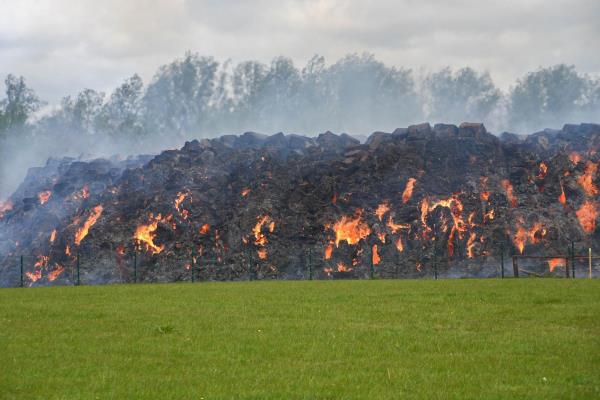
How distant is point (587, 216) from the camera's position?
5644 centimetres

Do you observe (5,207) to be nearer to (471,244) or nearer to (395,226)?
(395,226)

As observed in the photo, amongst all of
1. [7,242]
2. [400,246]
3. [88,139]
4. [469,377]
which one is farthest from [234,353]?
[88,139]

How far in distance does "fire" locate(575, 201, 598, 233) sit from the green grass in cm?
3026

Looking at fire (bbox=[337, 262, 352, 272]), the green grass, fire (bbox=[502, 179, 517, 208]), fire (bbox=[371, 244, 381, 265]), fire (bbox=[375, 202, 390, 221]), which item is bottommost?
fire (bbox=[337, 262, 352, 272])

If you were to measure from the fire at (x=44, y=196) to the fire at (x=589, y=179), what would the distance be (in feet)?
144

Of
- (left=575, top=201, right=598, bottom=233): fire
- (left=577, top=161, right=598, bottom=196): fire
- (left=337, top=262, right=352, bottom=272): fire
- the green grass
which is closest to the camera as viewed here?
the green grass

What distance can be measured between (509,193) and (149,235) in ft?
86.0

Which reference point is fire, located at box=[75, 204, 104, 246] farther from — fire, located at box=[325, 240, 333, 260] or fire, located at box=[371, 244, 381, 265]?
fire, located at box=[371, 244, 381, 265]

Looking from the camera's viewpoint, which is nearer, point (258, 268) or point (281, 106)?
point (258, 268)

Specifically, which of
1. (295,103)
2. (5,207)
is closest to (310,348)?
(5,207)

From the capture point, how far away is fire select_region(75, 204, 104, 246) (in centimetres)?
5914

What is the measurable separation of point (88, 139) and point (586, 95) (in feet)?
253

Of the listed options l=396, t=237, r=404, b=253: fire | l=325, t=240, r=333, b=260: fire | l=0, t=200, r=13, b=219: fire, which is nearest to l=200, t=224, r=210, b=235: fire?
l=325, t=240, r=333, b=260: fire

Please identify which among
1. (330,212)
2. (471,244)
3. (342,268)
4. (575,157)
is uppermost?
(575,157)
